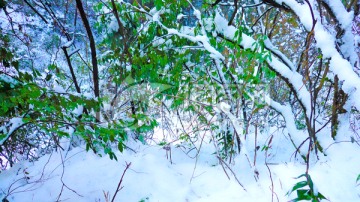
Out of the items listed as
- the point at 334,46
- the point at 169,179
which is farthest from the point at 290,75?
the point at 169,179

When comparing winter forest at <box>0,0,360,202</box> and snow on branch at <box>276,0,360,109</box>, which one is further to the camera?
winter forest at <box>0,0,360,202</box>

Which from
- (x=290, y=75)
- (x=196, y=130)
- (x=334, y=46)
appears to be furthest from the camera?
(x=196, y=130)

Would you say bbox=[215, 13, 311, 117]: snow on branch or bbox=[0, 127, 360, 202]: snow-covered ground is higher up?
bbox=[215, 13, 311, 117]: snow on branch

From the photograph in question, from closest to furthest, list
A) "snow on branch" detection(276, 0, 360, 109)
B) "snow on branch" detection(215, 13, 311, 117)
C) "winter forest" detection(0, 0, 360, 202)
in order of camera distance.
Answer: "snow on branch" detection(276, 0, 360, 109) < "winter forest" detection(0, 0, 360, 202) < "snow on branch" detection(215, 13, 311, 117)

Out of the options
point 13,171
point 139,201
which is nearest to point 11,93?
point 139,201

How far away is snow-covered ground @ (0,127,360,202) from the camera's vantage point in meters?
1.73

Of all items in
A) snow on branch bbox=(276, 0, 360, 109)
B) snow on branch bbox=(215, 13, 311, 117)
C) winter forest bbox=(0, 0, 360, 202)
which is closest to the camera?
snow on branch bbox=(276, 0, 360, 109)

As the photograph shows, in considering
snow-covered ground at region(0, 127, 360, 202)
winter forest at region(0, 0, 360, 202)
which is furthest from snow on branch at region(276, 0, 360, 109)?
snow-covered ground at region(0, 127, 360, 202)

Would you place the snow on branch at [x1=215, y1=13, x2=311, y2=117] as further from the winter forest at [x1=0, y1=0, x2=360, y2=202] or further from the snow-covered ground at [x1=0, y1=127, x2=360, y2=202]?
the snow-covered ground at [x1=0, y1=127, x2=360, y2=202]

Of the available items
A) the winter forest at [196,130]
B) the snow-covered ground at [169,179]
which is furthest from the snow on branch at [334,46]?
the snow-covered ground at [169,179]

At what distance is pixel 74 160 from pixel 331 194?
230cm

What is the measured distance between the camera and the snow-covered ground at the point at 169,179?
1.73 m

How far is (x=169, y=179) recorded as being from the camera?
2.29m

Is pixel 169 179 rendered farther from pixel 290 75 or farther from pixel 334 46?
pixel 334 46
